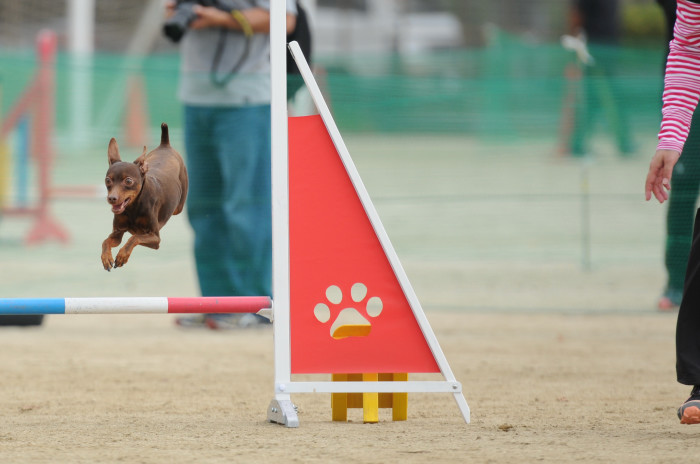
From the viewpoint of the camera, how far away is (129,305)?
3.67 metres

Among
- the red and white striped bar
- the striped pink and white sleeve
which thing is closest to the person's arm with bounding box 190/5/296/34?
the red and white striped bar

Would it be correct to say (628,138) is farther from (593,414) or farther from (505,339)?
(593,414)

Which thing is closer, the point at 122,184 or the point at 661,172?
the point at 122,184

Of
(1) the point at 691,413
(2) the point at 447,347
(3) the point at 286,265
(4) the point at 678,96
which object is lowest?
(2) the point at 447,347

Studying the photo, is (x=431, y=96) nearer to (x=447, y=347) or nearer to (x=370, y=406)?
(x=447, y=347)

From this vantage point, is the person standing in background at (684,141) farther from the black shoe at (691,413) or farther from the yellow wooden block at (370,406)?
the yellow wooden block at (370,406)

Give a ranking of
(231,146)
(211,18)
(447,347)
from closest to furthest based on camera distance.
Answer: (447,347) → (211,18) → (231,146)

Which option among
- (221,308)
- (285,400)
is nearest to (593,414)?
(285,400)

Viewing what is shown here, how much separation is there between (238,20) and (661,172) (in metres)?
3.51

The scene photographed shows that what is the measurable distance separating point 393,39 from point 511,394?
27089 millimetres

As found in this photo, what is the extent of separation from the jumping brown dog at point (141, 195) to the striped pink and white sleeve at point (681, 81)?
5.39 ft

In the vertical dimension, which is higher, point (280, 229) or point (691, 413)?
point (280, 229)

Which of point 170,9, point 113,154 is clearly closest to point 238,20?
point 170,9

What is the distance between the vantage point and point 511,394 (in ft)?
15.2
